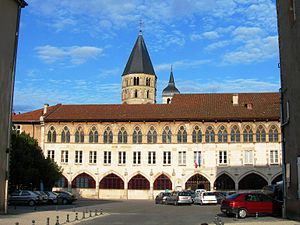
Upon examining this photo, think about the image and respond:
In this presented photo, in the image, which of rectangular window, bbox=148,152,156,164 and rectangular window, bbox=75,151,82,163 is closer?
rectangular window, bbox=148,152,156,164

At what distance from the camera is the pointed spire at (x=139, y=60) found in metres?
90.8

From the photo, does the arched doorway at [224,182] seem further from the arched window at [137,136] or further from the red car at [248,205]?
the red car at [248,205]

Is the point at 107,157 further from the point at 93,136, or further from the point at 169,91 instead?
the point at 169,91

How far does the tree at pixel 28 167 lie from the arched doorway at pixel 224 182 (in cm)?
1886

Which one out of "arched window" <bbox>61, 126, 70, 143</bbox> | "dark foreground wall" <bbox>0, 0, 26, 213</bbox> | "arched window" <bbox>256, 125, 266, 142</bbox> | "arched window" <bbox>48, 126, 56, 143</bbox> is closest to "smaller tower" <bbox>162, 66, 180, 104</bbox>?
"arched window" <bbox>61, 126, 70, 143</bbox>

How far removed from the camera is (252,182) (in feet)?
164

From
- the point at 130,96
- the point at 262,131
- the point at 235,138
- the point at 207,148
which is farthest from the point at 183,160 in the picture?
the point at 130,96

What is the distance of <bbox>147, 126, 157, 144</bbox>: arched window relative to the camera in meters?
52.2

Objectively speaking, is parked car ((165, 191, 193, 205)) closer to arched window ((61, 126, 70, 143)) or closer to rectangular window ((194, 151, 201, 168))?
rectangular window ((194, 151, 201, 168))

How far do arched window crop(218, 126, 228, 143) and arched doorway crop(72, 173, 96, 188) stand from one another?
1669 cm

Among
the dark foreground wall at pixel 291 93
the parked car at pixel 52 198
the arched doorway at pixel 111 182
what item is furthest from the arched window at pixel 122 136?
the dark foreground wall at pixel 291 93

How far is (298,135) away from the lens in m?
19.7

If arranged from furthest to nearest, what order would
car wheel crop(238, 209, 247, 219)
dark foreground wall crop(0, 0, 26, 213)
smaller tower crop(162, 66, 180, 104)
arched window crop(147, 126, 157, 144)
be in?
1. smaller tower crop(162, 66, 180, 104)
2. arched window crop(147, 126, 157, 144)
3. dark foreground wall crop(0, 0, 26, 213)
4. car wheel crop(238, 209, 247, 219)

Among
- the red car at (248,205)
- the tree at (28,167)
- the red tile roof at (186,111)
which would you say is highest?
the red tile roof at (186,111)
